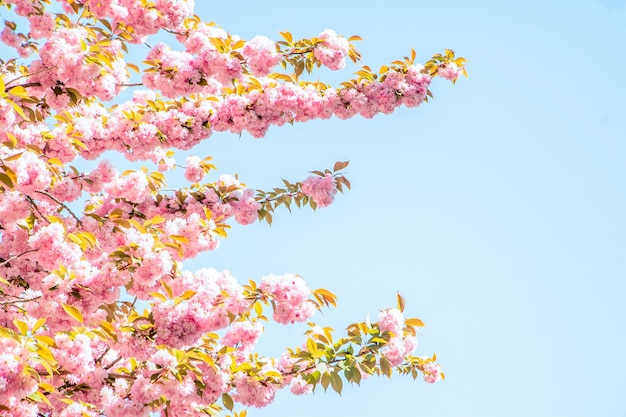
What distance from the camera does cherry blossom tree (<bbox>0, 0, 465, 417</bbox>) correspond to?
12.3 feet

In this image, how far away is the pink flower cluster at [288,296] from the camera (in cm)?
390

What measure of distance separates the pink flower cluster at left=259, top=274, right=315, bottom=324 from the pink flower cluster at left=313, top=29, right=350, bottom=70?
2245 millimetres

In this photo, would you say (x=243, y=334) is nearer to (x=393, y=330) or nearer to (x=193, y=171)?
(x=393, y=330)

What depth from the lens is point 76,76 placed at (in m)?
4.46

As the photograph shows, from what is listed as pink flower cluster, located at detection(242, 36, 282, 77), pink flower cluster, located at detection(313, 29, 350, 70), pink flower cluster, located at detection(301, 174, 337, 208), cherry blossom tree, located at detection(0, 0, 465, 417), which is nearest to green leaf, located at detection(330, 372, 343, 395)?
cherry blossom tree, located at detection(0, 0, 465, 417)

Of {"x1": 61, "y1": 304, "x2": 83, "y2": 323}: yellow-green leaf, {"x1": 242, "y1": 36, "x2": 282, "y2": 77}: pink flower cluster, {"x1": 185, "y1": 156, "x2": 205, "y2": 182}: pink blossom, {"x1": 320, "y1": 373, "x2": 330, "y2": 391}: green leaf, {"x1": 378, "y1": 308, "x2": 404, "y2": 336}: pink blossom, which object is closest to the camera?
{"x1": 61, "y1": 304, "x2": 83, "y2": 323}: yellow-green leaf

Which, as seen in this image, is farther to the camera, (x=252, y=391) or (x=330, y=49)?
(x=330, y=49)

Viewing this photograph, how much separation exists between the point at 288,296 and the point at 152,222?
1.02 metres

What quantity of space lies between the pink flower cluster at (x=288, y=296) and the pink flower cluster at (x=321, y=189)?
166 cm

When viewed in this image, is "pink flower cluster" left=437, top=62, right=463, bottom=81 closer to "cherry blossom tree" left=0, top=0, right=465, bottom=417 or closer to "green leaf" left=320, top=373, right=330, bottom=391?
"cherry blossom tree" left=0, top=0, right=465, bottom=417

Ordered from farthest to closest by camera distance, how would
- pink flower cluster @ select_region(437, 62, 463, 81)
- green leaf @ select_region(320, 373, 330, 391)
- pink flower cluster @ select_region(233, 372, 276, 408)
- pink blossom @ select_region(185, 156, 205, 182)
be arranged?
pink blossom @ select_region(185, 156, 205, 182) → pink flower cluster @ select_region(437, 62, 463, 81) → pink flower cluster @ select_region(233, 372, 276, 408) → green leaf @ select_region(320, 373, 330, 391)

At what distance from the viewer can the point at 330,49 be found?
5352mm

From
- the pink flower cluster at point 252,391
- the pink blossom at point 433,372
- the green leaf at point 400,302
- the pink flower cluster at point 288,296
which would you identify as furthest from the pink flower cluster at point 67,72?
the pink blossom at point 433,372

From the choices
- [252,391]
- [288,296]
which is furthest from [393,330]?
[252,391]
